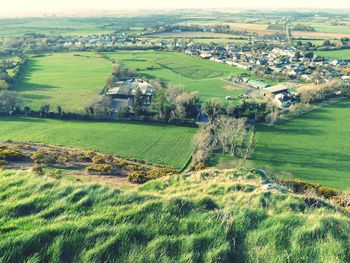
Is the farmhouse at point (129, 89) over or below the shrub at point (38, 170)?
below

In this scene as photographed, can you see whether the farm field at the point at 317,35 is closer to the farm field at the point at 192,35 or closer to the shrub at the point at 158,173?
the farm field at the point at 192,35

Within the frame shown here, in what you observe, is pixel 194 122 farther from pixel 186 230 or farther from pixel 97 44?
pixel 97 44

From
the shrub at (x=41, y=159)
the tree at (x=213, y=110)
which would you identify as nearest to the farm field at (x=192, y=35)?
the tree at (x=213, y=110)

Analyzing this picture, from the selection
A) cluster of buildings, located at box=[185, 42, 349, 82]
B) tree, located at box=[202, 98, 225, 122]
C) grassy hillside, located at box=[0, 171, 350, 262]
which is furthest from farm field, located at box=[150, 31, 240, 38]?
grassy hillside, located at box=[0, 171, 350, 262]

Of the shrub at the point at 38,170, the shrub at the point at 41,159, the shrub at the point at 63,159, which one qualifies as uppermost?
the shrub at the point at 38,170

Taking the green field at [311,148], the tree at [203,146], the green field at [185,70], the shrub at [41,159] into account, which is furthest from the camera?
the green field at [185,70]

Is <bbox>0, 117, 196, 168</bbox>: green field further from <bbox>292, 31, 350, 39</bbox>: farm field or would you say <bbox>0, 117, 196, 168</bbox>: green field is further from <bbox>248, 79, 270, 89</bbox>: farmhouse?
<bbox>292, 31, 350, 39</bbox>: farm field

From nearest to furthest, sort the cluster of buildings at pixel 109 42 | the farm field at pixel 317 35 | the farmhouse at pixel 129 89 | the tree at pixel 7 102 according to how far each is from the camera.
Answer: the tree at pixel 7 102, the farmhouse at pixel 129 89, the cluster of buildings at pixel 109 42, the farm field at pixel 317 35

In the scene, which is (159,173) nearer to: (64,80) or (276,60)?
(64,80)
